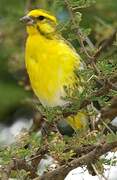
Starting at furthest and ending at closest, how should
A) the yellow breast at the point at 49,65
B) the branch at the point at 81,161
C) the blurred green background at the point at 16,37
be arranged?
the blurred green background at the point at 16,37, the yellow breast at the point at 49,65, the branch at the point at 81,161

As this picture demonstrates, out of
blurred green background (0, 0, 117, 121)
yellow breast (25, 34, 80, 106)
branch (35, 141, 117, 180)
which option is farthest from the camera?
blurred green background (0, 0, 117, 121)

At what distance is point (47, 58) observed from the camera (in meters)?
3.34

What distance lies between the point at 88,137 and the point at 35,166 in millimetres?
278

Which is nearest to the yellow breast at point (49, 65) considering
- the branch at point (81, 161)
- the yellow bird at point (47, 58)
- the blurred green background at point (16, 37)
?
the yellow bird at point (47, 58)

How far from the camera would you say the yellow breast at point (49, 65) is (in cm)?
328

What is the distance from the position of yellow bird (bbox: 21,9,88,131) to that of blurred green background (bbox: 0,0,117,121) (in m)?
0.13

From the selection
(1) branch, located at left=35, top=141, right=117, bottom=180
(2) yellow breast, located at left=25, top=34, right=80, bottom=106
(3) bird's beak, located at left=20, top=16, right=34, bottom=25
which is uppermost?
(3) bird's beak, located at left=20, top=16, right=34, bottom=25

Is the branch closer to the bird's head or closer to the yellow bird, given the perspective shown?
the yellow bird

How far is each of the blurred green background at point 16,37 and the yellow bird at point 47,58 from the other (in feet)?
0.44

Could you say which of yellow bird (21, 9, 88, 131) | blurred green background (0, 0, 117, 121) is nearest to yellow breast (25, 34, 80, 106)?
yellow bird (21, 9, 88, 131)

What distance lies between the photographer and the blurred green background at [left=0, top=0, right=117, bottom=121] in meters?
3.93

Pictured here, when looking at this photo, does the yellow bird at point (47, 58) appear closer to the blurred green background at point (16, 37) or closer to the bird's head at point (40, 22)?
the bird's head at point (40, 22)

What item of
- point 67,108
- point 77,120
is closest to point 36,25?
point 77,120

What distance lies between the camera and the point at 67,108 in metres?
2.12
